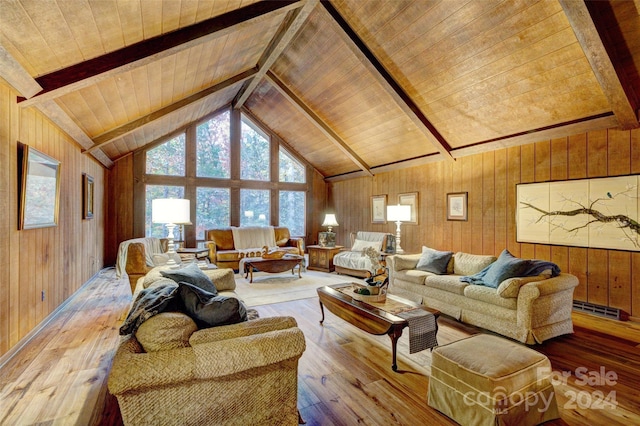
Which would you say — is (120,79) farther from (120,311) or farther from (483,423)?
(483,423)

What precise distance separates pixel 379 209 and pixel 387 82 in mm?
3271

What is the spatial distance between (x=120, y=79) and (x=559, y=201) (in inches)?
224

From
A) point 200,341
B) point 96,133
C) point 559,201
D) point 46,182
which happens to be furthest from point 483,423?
point 96,133

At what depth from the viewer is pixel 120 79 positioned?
3529mm

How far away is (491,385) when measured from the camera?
1.62 metres

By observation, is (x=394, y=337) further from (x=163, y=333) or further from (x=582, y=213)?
(x=582, y=213)

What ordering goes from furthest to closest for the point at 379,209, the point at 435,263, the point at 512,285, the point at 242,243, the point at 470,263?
the point at 379,209
the point at 242,243
the point at 435,263
the point at 470,263
the point at 512,285

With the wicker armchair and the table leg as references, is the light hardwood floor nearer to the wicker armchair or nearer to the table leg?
the table leg

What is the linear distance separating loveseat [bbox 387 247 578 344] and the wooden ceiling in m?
2.12

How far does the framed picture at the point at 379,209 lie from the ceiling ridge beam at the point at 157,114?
3.80 m

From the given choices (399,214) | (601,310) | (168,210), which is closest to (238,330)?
(168,210)

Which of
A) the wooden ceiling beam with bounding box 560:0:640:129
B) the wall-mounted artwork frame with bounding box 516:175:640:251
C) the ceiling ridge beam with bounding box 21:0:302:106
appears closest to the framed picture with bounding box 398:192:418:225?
the wall-mounted artwork frame with bounding box 516:175:640:251

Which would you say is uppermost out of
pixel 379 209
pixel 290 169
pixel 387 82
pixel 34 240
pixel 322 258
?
pixel 387 82

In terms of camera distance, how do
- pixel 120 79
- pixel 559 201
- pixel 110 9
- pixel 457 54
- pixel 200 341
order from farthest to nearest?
pixel 559 201 → pixel 457 54 → pixel 120 79 → pixel 110 9 → pixel 200 341
